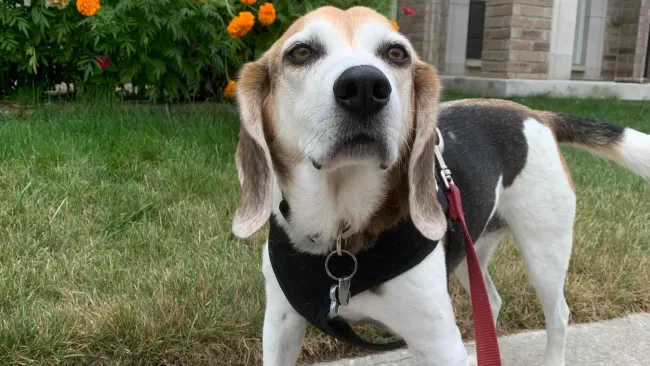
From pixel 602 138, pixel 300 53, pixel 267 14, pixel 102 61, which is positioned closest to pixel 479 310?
pixel 300 53

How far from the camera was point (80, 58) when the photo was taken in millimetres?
5793

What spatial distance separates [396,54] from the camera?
6.77ft

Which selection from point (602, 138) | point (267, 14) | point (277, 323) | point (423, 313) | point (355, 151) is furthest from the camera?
point (267, 14)

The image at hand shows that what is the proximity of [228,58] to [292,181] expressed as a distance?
4.09m

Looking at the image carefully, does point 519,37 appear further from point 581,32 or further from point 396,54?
point 396,54

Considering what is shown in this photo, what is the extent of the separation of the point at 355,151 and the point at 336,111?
0.14m

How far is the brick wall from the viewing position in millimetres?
12430

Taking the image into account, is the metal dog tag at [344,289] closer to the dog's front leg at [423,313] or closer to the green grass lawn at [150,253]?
the dog's front leg at [423,313]

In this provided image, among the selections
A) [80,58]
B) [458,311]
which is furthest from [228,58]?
[458,311]

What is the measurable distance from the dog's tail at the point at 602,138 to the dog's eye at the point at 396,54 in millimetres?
1249

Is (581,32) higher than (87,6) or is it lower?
higher

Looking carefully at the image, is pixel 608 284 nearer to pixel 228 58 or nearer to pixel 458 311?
pixel 458 311

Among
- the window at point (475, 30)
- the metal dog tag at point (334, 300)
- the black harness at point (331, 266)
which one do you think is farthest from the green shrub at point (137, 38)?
the window at point (475, 30)

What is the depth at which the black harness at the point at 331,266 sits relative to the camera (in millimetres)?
1971
